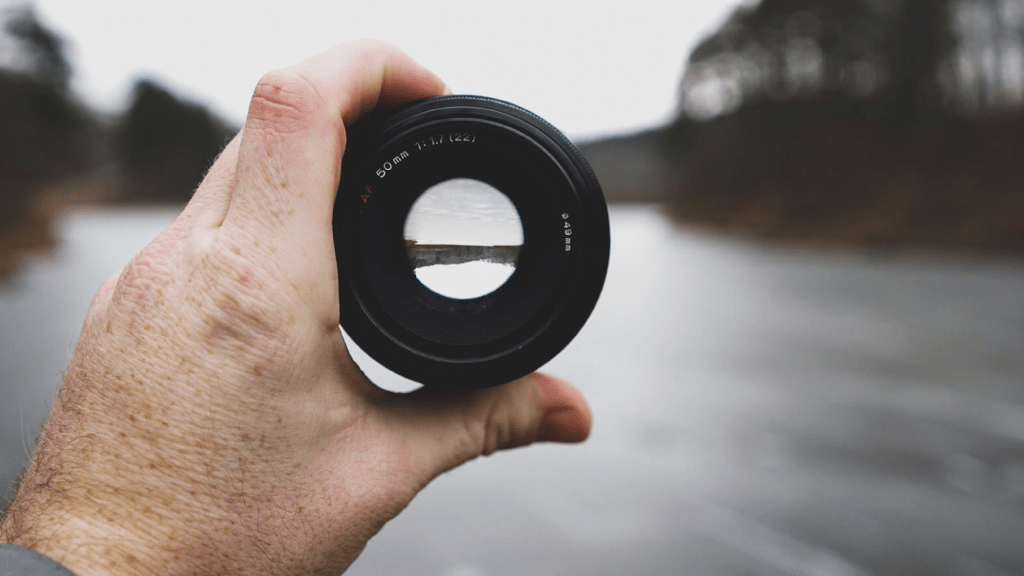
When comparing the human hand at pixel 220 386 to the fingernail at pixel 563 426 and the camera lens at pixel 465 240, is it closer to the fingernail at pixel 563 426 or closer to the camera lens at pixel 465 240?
the camera lens at pixel 465 240

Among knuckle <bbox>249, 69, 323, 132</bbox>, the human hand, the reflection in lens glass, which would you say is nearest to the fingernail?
the reflection in lens glass

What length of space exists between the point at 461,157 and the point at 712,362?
10.2m

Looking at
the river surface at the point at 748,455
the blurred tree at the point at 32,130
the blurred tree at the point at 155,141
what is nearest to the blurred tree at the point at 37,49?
the blurred tree at the point at 32,130

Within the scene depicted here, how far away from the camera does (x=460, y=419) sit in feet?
4.88

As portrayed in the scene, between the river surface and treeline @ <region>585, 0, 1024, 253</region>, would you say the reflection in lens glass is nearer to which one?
the river surface

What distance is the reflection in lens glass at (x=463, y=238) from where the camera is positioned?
1435mm

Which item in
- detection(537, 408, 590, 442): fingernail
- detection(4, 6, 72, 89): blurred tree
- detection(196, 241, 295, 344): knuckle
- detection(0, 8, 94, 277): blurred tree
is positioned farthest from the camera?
detection(4, 6, 72, 89): blurred tree

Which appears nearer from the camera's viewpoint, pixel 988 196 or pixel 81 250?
pixel 988 196

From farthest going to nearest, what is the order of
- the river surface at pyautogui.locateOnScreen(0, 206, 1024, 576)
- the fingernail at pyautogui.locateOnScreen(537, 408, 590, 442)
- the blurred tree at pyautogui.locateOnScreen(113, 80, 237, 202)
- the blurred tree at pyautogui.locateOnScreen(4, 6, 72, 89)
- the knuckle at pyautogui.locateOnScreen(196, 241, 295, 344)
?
the blurred tree at pyautogui.locateOnScreen(113, 80, 237, 202) < the blurred tree at pyautogui.locateOnScreen(4, 6, 72, 89) < the river surface at pyautogui.locateOnScreen(0, 206, 1024, 576) < the fingernail at pyautogui.locateOnScreen(537, 408, 590, 442) < the knuckle at pyautogui.locateOnScreen(196, 241, 295, 344)

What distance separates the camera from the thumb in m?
1.43

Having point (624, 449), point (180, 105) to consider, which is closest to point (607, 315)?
point (624, 449)

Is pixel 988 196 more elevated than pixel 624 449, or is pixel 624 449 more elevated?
pixel 988 196

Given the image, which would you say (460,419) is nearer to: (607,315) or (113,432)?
(113,432)

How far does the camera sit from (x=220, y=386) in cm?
114
